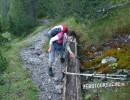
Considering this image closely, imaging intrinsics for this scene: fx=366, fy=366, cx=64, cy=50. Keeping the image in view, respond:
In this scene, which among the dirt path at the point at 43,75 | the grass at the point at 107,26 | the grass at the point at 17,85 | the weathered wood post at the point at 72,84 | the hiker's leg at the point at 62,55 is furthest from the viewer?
the grass at the point at 107,26

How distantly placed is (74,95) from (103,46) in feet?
17.1

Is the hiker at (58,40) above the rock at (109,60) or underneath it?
above

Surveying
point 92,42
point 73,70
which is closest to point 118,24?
point 92,42

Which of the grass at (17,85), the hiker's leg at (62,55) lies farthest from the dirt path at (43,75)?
the hiker's leg at (62,55)

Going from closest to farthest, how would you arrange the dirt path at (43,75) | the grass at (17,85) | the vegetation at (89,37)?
the grass at (17,85)
the dirt path at (43,75)
the vegetation at (89,37)

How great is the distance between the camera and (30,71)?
18484 mm

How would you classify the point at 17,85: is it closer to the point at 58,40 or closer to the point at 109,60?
the point at 58,40

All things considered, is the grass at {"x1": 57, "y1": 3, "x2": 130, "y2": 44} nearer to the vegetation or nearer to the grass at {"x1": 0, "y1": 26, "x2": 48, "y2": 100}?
the vegetation

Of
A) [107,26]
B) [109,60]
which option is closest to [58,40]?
[109,60]

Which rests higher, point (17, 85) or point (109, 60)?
point (109, 60)

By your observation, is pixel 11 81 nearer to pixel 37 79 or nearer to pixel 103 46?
pixel 37 79

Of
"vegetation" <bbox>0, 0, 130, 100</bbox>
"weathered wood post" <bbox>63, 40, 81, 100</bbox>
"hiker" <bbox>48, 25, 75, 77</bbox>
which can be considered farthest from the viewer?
"hiker" <bbox>48, 25, 75, 77</bbox>

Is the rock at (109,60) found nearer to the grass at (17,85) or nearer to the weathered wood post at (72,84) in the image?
the weathered wood post at (72,84)

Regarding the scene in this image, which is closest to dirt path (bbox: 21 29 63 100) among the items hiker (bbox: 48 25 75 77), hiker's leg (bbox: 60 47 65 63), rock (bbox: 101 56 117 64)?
hiker's leg (bbox: 60 47 65 63)
